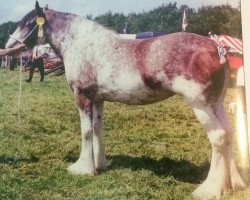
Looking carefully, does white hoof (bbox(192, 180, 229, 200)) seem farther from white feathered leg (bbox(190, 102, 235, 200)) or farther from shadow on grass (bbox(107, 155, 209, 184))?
shadow on grass (bbox(107, 155, 209, 184))

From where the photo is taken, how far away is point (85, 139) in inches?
80.6

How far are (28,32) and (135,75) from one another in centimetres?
70

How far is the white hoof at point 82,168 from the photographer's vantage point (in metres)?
2.02

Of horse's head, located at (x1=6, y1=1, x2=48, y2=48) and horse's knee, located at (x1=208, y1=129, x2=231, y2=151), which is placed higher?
horse's head, located at (x1=6, y1=1, x2=48, y2=48)

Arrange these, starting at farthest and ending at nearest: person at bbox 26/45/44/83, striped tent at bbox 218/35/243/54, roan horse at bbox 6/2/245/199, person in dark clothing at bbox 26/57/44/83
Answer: person in dark clothing at bbox 26/57/44/83 → person at bbox 26/45/44/83 → striped tent at bbox 218/35/243/54 → roan horse at bbox 6/2/245/199

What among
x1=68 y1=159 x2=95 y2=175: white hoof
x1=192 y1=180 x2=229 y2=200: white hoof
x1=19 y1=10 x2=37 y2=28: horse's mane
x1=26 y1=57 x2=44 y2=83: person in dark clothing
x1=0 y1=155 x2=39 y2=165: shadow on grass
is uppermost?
x1=19 y1=10 x2=37 y2=28: horse's mane

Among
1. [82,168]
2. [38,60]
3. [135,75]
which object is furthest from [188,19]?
[38,60]

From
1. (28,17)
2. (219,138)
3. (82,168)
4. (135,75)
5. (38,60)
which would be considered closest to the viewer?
(219,138)

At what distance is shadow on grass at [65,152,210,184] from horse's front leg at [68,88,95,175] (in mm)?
117

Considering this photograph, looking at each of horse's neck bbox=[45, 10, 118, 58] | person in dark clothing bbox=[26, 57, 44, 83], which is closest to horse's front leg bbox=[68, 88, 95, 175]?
horse's neck bbox=[45, 10, 118, 58]

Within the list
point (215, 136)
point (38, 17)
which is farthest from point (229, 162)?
point (38, 17)

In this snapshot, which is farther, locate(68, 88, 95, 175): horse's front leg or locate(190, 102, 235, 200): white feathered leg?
locate(68, 88, 95, 175): horse's front leg

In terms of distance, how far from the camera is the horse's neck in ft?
6.54

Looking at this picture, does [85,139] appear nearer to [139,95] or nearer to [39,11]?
[139,95]
